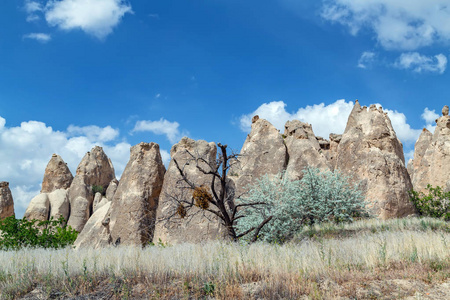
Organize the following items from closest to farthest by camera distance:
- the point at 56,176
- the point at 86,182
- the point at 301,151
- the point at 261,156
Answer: the point at 301,151 < the point at 261,156 < the point at 86,182 < the point at 56,176

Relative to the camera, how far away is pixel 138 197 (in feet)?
58.4

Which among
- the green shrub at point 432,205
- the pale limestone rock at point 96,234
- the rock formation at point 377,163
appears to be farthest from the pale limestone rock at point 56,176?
the green shrub at point 432,205

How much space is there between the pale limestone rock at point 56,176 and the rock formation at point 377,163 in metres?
22.4

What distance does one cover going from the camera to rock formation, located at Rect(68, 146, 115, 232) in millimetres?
29344

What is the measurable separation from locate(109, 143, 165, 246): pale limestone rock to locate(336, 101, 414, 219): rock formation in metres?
9.14

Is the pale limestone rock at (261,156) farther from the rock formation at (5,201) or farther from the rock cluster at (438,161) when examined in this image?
the rock formation at (5,201)

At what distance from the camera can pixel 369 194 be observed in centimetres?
1778

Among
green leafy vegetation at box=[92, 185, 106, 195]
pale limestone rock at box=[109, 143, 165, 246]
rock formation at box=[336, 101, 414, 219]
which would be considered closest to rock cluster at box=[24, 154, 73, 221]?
green leafy vegetation at box=[92, 185, 106, 195]

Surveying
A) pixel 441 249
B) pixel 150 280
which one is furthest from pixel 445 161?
pixel 150 280

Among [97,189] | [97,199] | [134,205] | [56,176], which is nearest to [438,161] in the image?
[134,205]

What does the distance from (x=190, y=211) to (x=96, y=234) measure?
509 cm

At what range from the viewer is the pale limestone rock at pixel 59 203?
29125 millimetres

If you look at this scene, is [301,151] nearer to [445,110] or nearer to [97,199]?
[445,110]

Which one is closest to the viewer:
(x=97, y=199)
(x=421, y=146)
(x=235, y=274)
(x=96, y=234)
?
(x=235, y=274)
